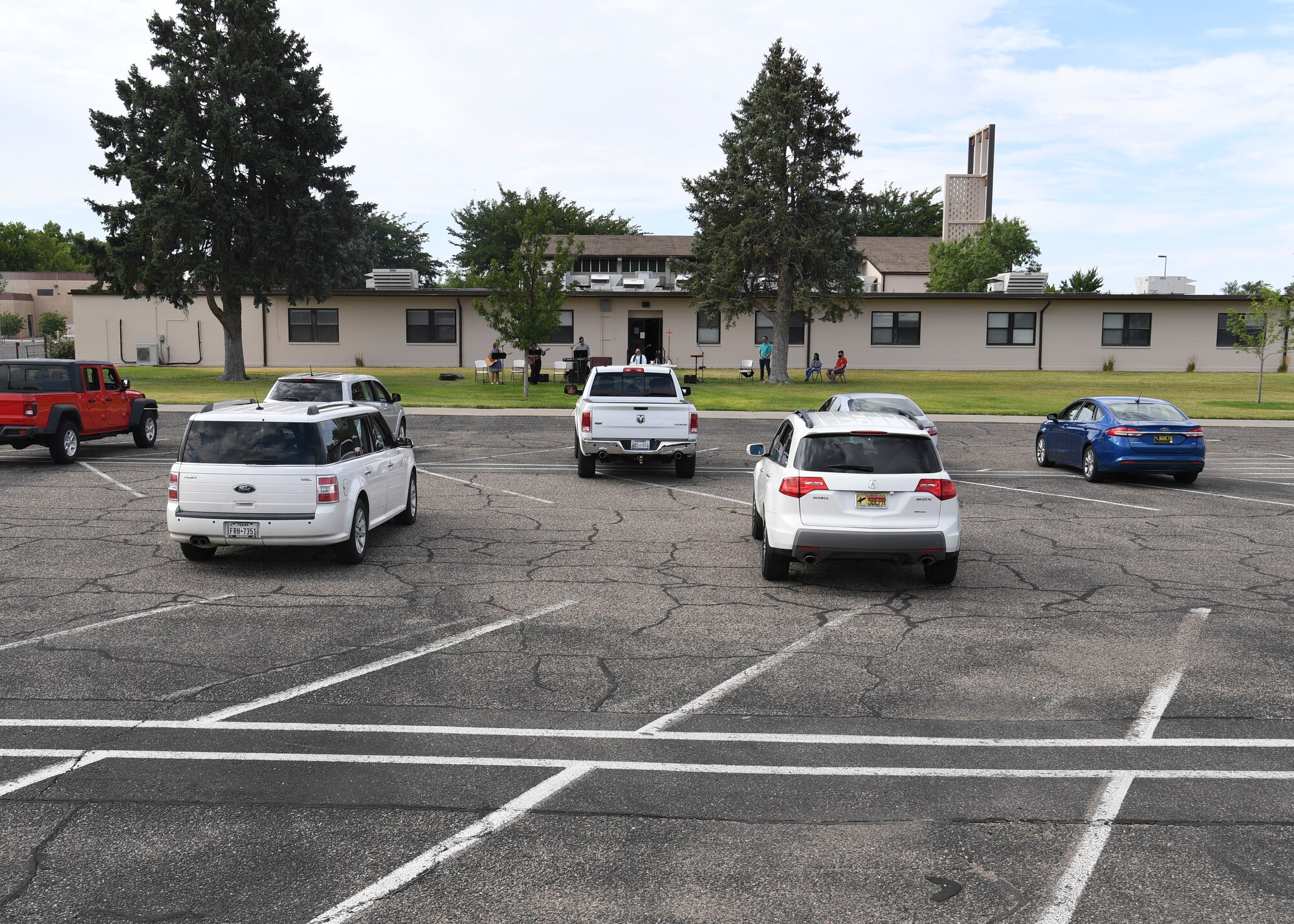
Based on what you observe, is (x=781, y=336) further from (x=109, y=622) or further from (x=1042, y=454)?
(x=109, y=622)

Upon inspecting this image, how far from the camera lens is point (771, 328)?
52.2 metres

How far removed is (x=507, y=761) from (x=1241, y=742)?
14.6ft

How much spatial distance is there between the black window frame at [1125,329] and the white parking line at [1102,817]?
48.5 metres

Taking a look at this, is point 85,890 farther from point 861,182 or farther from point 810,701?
point 861,182

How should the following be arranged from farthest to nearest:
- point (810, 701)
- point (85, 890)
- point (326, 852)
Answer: point (810, 701) < point (326, 852) < point (85, 890)

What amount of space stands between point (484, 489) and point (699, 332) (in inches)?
1408

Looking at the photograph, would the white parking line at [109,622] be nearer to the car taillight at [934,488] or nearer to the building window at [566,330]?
the car taillight at [934,488]

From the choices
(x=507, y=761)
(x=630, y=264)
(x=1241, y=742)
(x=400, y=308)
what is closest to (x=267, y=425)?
Answer: (x=507, y=761)

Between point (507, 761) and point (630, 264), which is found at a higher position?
point (630, 264)

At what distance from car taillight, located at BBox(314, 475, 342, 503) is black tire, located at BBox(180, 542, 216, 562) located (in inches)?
60.0

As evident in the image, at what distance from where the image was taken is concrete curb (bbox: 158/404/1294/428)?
30031 mm

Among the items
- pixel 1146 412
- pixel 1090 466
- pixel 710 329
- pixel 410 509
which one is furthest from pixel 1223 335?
pixel 410 509

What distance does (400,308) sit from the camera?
171 ft

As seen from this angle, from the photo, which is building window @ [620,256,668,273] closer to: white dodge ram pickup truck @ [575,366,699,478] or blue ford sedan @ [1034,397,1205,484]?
blue ford sedan @ [1034,397,1205,484]
